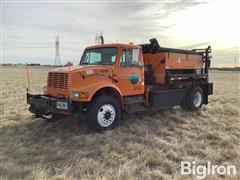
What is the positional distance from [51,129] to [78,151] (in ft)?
6.58

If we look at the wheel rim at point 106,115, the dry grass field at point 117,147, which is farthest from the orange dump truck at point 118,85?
the dry grass field at point 117,147

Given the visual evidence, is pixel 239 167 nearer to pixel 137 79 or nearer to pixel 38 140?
pixel 137 79

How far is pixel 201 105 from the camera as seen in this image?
36.1ft

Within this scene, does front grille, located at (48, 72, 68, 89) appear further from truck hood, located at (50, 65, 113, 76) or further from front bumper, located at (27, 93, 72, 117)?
front bumper, located at (27, 93, 72, 117)

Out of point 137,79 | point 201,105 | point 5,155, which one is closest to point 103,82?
point 137,79

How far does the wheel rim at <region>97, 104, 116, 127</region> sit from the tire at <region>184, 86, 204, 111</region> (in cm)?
410

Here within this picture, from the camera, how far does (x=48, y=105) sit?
23.6ft

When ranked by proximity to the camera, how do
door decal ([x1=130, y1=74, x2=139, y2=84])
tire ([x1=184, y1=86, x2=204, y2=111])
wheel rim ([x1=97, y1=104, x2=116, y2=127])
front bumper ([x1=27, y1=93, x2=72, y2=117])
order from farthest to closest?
1. tire ([x1=184, y1=86, x2=204, y2=111])
2. door decal ([x1=130, y1=74, x2=139, y2=84])
3. wheel rim ([x1=97, y1=104, x2=116, y2=127])
4. front bumper ([x1=27, y1=93, x2=72, y2=117])

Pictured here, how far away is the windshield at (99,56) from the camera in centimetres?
791

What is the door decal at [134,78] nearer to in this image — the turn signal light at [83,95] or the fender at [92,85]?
the fender at [92,85]

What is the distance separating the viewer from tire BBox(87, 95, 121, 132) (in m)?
6.98

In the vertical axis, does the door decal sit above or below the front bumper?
above

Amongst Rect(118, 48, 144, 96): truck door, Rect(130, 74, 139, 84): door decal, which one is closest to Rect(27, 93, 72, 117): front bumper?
Rect(118, 48, 144, 96): truck door

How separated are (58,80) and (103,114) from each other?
1.52m
